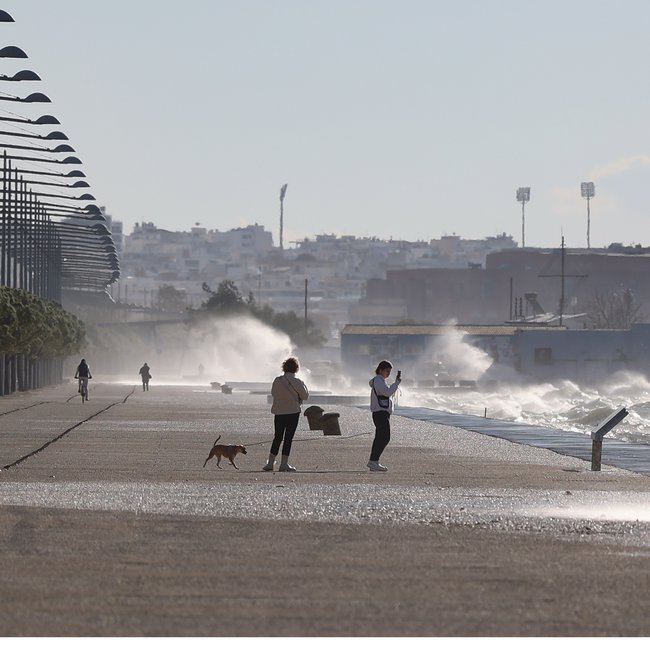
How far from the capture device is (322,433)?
37438 millimetres

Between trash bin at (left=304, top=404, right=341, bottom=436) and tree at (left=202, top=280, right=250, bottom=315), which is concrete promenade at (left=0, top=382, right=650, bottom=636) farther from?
tree at (left=202, top=280, right=250, bottom=315)

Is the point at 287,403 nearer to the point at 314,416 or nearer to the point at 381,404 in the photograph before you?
the point at 381,404

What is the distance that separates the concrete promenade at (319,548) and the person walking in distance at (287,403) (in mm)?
397

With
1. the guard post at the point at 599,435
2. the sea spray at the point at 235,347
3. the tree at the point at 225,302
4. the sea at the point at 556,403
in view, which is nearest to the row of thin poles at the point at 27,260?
the sea at the point at 556,403

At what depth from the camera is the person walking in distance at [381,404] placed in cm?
2408

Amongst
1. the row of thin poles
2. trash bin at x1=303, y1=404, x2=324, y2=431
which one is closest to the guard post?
trash bin at x1=303, y1=404, x2=324, y2=431

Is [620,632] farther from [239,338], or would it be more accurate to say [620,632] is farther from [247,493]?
[239,338]

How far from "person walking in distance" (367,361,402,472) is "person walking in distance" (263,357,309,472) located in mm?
872

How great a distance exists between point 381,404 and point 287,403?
3.96 feet

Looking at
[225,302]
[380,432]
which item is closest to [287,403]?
[380,432]

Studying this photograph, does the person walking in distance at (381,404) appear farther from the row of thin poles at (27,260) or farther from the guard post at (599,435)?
the row of thin poles at (27,260)

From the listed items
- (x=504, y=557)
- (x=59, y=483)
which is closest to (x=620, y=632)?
(x=504, y=557)

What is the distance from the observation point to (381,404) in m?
24.3

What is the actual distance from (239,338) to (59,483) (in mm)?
155324
